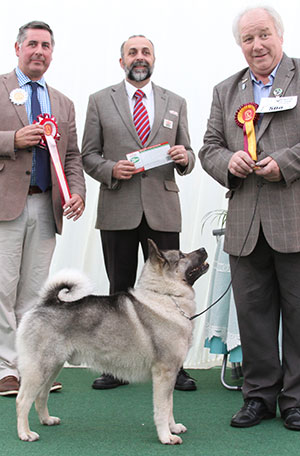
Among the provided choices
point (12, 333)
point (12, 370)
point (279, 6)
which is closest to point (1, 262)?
point (12, 333)

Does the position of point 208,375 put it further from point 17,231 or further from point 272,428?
point 17,231

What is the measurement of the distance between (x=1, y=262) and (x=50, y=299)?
2.63 feet

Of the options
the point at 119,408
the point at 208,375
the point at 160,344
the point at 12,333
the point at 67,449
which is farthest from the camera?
the point at 208,375

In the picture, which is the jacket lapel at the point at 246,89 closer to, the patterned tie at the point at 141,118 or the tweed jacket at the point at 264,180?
the tweed jacket at the point at 264,180

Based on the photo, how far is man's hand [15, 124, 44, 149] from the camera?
3.51 m

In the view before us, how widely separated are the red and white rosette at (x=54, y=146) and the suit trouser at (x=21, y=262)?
19 centimetres

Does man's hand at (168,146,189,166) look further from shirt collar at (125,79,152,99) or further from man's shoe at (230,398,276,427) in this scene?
man's shoe at (230,398,276,427)

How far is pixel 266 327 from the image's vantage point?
316 cm

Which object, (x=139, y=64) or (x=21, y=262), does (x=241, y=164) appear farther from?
(x=21, y=262)

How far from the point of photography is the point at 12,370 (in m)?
3.77

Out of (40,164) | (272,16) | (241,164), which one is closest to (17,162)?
(40,164)

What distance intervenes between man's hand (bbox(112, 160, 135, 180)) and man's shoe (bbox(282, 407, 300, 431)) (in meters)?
1.66

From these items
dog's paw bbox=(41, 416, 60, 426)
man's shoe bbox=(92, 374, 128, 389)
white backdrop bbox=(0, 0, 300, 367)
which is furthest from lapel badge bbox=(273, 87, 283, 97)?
man's shoe bbox=(92, 374, 128, 389)

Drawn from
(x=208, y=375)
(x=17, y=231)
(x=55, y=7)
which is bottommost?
(x=208, y=375)
